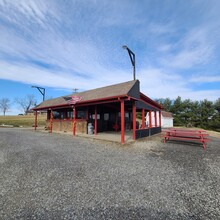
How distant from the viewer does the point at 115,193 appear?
3312mm

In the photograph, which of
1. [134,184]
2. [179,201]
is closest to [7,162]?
[134,184]

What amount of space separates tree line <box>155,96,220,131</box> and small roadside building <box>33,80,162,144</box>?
78.0ft

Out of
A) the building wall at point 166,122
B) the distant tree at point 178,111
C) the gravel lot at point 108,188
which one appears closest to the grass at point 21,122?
the building wall at point 166,122

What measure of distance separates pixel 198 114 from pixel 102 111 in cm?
3282

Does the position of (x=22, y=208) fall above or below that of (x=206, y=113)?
below

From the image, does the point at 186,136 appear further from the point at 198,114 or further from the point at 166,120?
the point at 198,114

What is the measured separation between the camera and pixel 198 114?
38.2 m

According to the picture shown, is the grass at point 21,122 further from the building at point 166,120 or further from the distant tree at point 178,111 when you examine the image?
the distant tree at point 178,111

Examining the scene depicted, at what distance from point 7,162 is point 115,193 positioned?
4.27 meters

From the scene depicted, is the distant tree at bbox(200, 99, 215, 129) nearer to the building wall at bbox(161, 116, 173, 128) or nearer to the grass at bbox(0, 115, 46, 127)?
the building wall at bbox(161, 116, 173, 128)

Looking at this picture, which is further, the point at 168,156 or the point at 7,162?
the point at 168,156

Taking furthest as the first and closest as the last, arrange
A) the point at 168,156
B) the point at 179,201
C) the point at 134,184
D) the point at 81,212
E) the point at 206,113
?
the point at 206,113
the point at 168,156
the point at 134,184
the point at 179,201
the point at 81,212

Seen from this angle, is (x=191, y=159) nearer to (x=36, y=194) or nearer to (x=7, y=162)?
(x=36, y=194)

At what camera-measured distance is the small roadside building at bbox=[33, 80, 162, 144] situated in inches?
429
